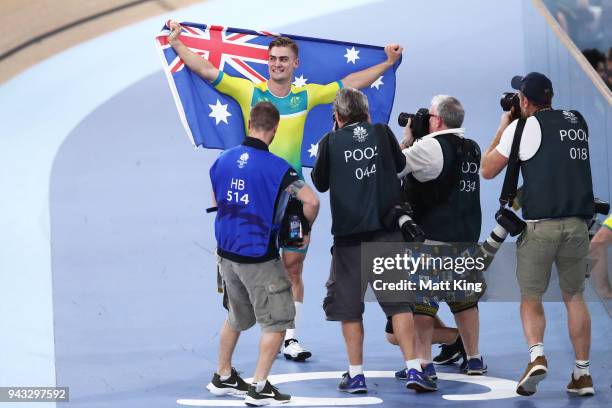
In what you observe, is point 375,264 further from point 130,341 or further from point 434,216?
point 130,341

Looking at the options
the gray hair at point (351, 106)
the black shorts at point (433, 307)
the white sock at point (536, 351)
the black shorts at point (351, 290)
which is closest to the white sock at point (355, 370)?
the black shorts at point (351, 290)

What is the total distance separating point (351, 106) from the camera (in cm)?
708

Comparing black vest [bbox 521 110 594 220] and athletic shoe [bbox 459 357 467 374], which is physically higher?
black vest [bbox 521 110 594 220]

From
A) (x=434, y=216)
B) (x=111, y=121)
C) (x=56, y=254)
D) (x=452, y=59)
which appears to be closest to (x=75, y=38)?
(x=111, y=121)

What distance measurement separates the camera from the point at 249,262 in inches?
272

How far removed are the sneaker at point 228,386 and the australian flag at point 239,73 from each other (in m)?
1.71

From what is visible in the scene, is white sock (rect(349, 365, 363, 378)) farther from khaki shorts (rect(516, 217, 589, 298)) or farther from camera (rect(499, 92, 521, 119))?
camera (rect(499, 92, 521, 119))

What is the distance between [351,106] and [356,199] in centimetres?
54

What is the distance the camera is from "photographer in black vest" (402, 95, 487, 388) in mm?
7191

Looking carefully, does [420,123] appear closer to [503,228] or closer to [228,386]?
[503,228]

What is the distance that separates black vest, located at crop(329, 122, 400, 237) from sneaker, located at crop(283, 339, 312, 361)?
118cm

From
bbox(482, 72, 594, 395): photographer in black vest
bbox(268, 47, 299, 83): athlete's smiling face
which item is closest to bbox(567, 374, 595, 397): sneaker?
bbox(482, 72, 594, 395): photographer in black vest

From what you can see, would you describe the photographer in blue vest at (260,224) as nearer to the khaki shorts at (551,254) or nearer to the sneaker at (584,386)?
the khaki shorts at (551,254)

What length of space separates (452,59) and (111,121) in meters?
4.61
